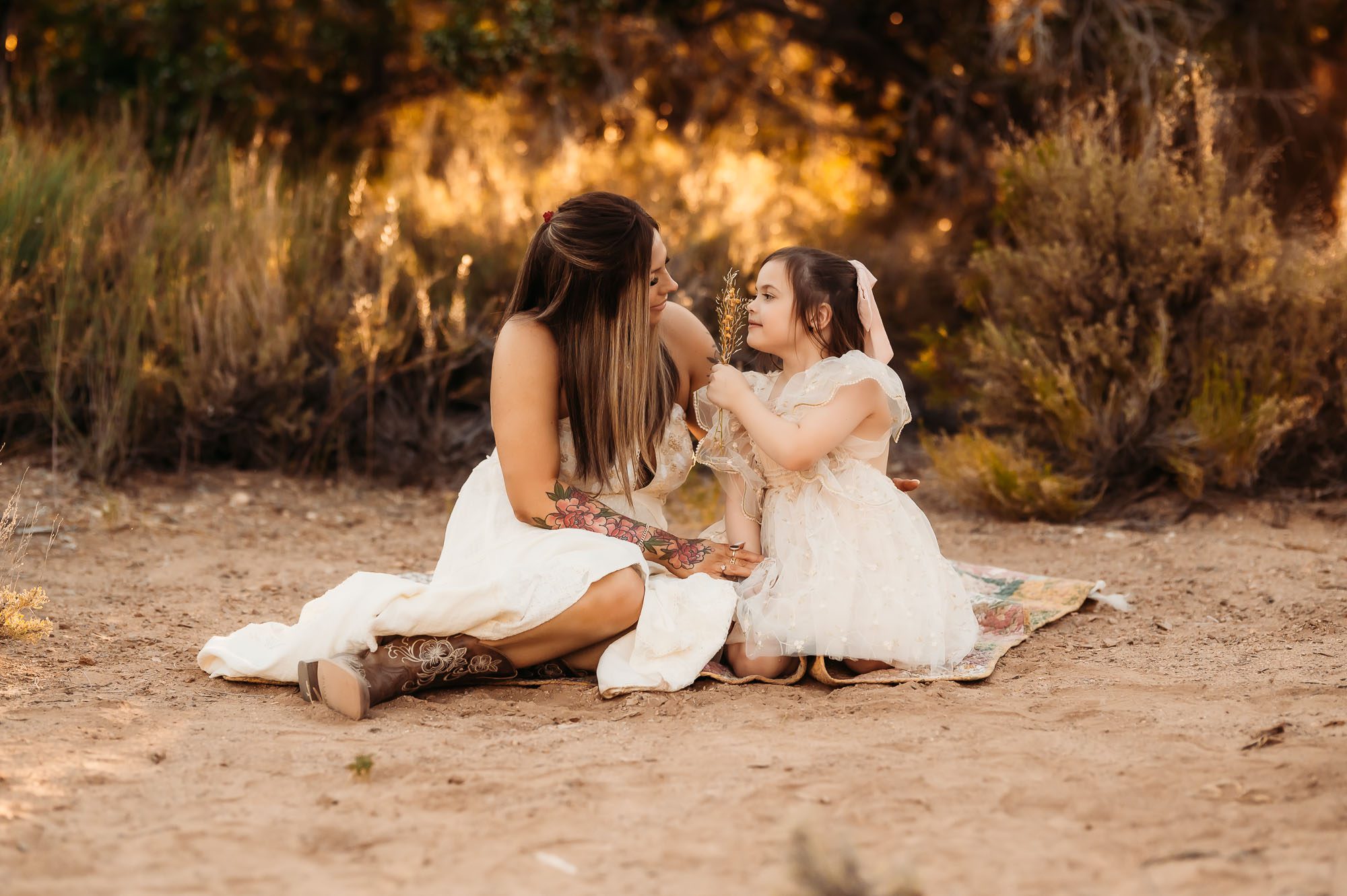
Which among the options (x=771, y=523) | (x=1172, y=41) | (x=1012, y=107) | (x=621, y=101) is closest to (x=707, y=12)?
(x=621, y=101)

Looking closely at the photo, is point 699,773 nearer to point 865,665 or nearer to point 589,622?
point 589,622

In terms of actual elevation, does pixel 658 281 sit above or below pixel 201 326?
above

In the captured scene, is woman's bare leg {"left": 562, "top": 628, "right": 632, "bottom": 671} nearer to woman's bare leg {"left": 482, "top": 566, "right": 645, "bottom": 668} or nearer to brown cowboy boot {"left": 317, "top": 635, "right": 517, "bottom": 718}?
woman's bare leg {"left": 482, "top": 566, "right": 645, "bottom": 668}

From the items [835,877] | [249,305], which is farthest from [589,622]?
[249,305]

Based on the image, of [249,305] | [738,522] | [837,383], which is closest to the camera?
[837,383]

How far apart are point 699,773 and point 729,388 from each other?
110cm

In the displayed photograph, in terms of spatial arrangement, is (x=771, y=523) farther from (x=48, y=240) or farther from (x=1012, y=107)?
(x=1012, y=107)

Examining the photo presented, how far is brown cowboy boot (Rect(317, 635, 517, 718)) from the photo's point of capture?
2.97m

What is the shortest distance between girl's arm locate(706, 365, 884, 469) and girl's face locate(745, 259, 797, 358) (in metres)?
0.15

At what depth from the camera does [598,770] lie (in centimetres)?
254

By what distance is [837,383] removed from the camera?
322cm

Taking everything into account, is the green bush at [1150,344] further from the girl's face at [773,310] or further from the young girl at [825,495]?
the girl's face at [773,310]

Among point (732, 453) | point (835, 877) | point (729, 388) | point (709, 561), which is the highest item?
point (729, 388)

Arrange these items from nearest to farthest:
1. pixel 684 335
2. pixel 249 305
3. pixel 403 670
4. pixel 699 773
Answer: pixel 699 773 < pixel 403 670 < pixel 684 335 < pixel 249 305
